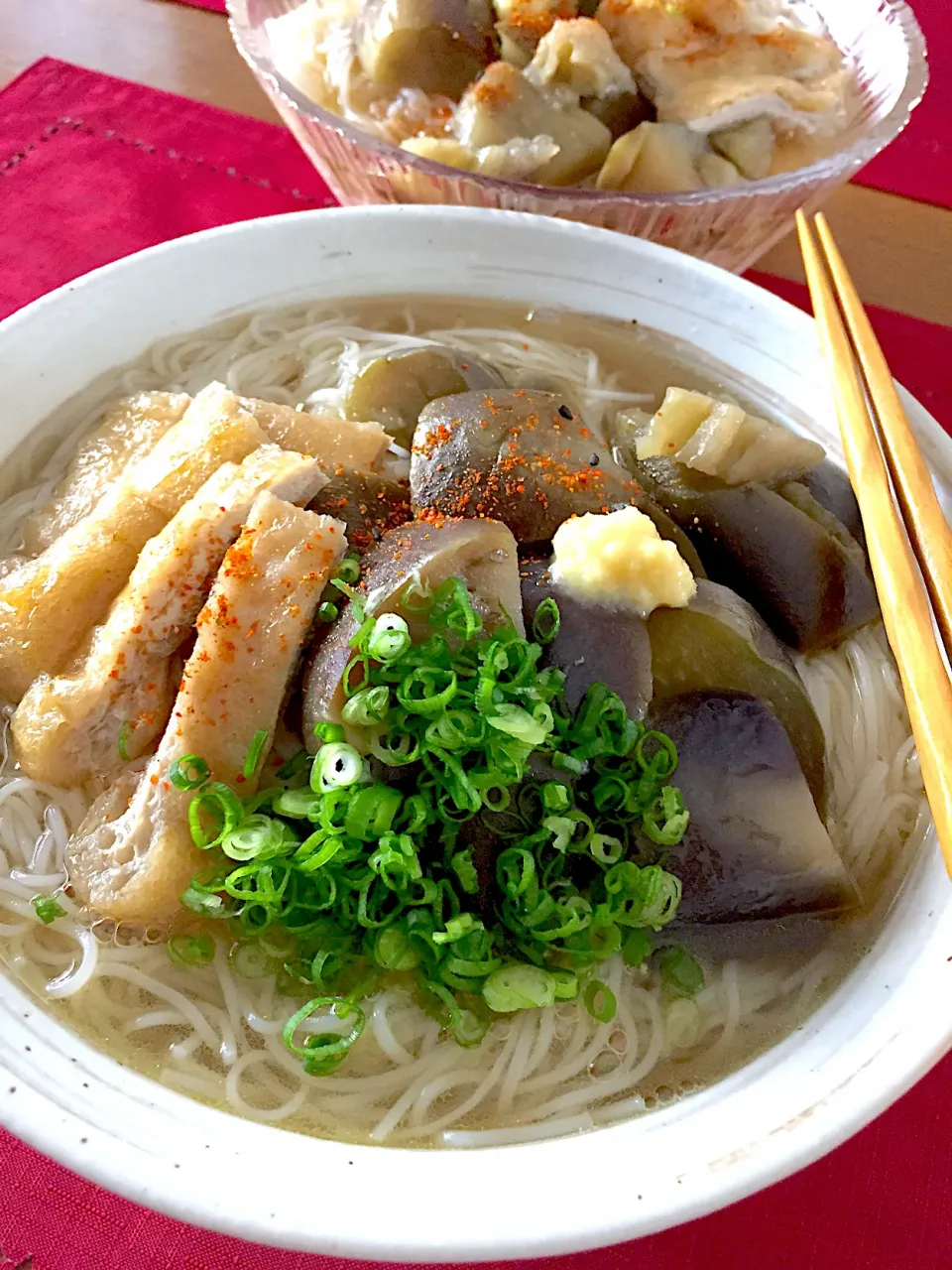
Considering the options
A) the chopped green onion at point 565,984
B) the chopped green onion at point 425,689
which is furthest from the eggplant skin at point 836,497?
the chopped green onion at point 565,984

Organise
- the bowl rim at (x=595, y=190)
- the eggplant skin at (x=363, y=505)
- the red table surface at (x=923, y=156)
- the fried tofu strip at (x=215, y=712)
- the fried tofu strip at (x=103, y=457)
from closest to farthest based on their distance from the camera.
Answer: the fried tofu strip at (x=215, y=712) → the eggplant skin at (x=363, y=505) → the fried tofu strip at (x=103, y=457) → the bowl rim at (x=595, y=190) → the red table surface at (x=923, y=156)

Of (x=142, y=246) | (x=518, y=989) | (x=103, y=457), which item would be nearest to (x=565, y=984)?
(x=518, y=989)

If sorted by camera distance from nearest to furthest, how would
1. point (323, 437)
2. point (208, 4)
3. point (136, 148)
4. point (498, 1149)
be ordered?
point (498, 1149)
point (323, 437)
point (136, 148)
point (208, 4)

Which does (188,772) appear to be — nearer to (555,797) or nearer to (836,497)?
(555,797)

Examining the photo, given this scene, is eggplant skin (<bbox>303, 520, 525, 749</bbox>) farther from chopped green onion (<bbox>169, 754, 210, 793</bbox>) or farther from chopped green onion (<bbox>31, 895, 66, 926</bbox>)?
chopped green onion (<bbox>31, 895, 66, 926</bbox>)

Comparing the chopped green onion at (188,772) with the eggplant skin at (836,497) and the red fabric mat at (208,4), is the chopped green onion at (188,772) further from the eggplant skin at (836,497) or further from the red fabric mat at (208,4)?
the red fabric mat at (208,4)

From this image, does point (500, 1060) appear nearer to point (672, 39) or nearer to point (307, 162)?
point (672, 39)
